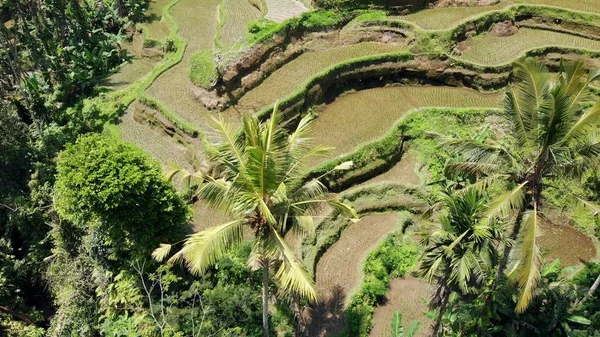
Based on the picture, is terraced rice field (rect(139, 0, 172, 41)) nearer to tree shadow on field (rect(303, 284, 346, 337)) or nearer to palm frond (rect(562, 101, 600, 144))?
tree shadow on field (rect(303, 284, 346, 337))

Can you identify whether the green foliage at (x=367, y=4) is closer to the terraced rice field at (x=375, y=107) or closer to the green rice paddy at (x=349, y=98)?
the green rice paddy at (x=349, y=98)

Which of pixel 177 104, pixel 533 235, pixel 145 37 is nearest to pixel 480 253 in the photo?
pixel 533 235

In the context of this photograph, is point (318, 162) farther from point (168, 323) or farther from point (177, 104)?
point (168, 323)

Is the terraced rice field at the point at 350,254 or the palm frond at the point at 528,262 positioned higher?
the palm frond at the point at 528,262

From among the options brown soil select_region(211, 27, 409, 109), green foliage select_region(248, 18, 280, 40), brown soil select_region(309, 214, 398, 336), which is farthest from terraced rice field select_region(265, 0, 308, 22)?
brown soil select_region(309, 214, 398, 336)

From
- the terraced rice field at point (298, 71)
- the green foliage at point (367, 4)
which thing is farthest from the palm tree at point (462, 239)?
the green foliage at point (367, 4)

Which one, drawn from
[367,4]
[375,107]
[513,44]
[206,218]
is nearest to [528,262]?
[206,218]

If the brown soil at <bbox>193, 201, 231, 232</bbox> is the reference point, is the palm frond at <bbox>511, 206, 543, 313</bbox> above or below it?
above
